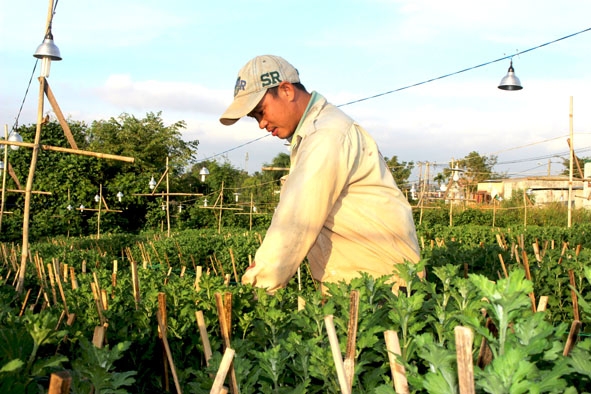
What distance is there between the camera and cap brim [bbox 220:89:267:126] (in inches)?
124

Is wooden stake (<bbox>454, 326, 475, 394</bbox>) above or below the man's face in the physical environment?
below

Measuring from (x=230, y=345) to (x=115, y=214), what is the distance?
145ft

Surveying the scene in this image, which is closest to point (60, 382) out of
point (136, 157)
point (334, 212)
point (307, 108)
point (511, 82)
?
point (334, 212)

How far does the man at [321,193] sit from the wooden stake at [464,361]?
1.54 meters

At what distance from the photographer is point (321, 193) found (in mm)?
2939

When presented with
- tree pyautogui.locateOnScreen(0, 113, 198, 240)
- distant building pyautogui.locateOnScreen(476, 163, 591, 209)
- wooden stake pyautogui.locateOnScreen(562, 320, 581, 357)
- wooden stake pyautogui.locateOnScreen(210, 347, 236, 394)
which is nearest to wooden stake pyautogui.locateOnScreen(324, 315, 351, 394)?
wooden stake pyautogui.locateOnScreen(210, 347, 236, 394)

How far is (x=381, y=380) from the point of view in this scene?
233 cm

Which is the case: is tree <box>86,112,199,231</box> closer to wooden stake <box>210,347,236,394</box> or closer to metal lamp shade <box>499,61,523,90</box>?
metal lamp shade <box>499,61,523,90</box>

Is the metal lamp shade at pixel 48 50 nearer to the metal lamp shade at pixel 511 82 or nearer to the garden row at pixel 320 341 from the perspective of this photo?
the garden row at pixel 320 341

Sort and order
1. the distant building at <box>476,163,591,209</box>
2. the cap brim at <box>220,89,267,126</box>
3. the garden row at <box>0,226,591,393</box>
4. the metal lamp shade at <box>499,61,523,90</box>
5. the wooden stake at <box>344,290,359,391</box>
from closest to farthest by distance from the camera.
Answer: the garden row at <box>0,226,591,393</box> < the wooden stake at <box>344,290,359,391</box> < the cap brim at <box>220,89,267,126</box> < the metal lamp shade at <box>499,61,523,90</box> < the distant building at <box>476,163,591,209</box>

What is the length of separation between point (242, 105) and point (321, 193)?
635 mm

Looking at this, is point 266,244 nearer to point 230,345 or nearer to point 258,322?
point 258,322

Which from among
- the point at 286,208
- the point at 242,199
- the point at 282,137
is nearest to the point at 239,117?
the point at 282,137

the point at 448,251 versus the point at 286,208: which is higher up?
the point at 286,208
